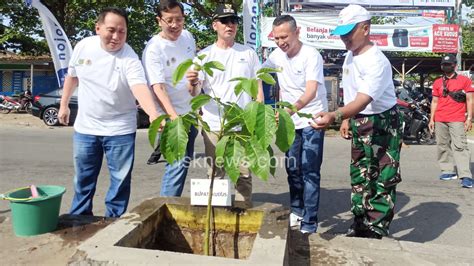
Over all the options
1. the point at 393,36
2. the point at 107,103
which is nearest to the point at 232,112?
the point at 107,103

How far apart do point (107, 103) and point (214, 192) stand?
4.12 ft

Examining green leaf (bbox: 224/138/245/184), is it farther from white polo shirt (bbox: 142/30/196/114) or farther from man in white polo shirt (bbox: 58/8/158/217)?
white polo shirt (bbox: 142/30/196/114)

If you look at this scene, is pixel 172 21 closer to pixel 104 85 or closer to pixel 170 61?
pixel 170 61

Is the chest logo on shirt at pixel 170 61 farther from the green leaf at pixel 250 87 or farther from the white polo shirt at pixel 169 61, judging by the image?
the green leaf at pixel 250 87

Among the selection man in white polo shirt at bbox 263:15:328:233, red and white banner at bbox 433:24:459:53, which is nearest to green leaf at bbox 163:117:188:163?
man in white polo shirt at bbox 263:15:328:233

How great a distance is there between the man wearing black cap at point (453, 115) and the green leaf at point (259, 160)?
453 centimetres

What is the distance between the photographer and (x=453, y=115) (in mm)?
5590

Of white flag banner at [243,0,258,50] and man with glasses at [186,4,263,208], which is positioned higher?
white flag banner at [243,0,258,50]

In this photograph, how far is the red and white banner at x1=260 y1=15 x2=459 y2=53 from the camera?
12.2 meters

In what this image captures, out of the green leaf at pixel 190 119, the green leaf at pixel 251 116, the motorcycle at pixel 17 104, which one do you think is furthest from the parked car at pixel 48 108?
the green leaf at pixel 251 116

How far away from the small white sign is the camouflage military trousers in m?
1.33

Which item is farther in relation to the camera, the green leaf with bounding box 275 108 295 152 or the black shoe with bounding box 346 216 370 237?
the black shoe with bounding box 346 216 370 237

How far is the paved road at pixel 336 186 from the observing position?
3935mm

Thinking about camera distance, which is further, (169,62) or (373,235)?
(169,62)
